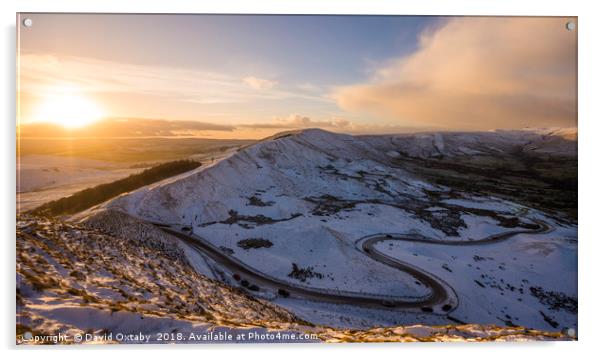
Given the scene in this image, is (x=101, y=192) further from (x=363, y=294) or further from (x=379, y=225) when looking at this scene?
(x=379, y=225)

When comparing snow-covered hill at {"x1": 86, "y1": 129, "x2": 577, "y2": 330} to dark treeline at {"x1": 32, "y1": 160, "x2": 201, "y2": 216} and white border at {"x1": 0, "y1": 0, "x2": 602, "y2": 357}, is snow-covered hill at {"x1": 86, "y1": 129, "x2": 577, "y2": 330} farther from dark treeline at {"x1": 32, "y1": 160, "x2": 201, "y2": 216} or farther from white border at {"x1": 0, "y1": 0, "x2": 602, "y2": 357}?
dark treeline at {"x1": 32, "y1": 160, "x2": 201, "y2": 216}

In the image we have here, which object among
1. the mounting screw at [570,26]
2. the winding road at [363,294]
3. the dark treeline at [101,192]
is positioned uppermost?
the mounting screw at [570,26]

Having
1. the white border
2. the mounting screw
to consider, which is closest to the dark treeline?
the white border

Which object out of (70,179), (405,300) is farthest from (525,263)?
(70,179)

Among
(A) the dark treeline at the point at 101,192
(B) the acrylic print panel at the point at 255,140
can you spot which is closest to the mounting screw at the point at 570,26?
(B) the acrylic print panel at the point at 255,140

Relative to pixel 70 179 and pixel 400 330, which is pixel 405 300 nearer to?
pixel 400 330

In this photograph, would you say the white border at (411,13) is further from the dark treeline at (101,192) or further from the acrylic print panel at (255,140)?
the dark treeline at (101,192)
